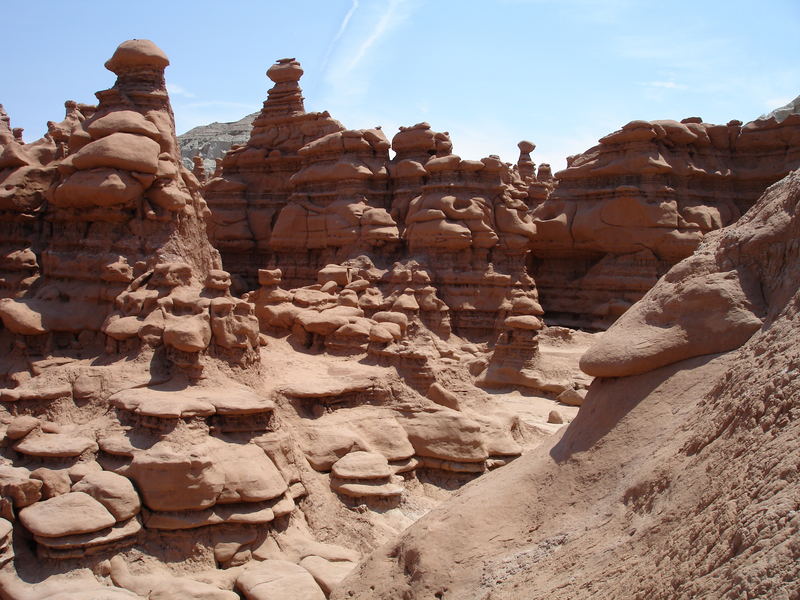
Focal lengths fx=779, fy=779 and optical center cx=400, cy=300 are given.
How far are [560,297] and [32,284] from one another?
15.2 meters

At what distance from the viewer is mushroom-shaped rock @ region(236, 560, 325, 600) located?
6539 millimetres

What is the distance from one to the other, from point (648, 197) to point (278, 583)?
16552 millimetres

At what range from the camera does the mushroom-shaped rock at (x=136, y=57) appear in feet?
37.9

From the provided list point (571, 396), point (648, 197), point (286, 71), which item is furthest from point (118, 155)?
point (648, 197)

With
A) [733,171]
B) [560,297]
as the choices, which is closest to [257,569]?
[560,297]

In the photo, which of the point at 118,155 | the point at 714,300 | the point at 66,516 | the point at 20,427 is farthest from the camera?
the point at 118,155

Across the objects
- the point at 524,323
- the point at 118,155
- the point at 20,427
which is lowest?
the point at 20,427

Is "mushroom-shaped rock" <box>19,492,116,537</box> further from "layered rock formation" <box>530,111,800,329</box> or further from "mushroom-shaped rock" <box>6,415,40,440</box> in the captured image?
"layered rock formation" <box>530,111,800,329</box>

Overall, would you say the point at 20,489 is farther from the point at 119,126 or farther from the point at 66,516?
the point at 119,126

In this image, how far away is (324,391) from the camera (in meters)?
9.72

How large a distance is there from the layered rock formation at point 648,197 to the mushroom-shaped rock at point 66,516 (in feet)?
51.7

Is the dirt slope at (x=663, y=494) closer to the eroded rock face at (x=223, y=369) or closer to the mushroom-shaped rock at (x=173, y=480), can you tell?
the eroded rock face at (x=223, y=369)

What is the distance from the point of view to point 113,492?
702 centimetres

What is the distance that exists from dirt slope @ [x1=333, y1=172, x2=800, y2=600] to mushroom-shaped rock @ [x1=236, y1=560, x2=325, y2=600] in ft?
4.06
